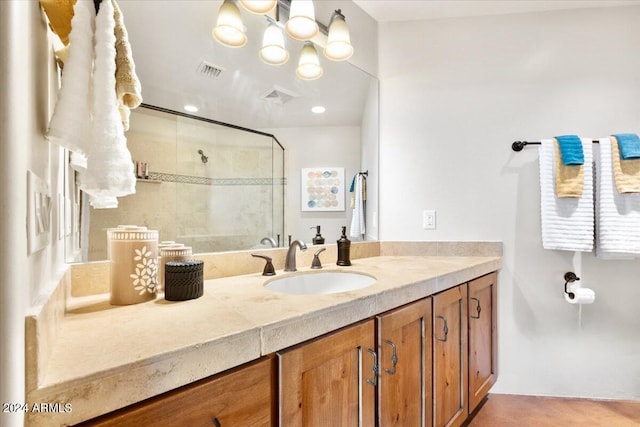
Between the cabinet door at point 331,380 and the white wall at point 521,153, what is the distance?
1147 mm

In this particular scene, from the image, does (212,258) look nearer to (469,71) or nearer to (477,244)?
(477,244)

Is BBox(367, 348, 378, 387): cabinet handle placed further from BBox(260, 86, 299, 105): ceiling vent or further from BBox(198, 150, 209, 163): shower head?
BBox(260, 86, 299, 105): ceiling vent

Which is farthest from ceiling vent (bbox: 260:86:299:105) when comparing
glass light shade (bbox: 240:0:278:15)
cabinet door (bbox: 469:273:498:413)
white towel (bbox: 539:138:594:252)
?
white towel (bbox: 539:138:594:252)

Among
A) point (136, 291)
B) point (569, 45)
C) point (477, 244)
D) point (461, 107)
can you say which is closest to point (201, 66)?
point (136, 291)

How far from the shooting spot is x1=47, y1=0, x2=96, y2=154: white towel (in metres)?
0.55

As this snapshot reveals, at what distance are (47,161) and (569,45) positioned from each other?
256 cm

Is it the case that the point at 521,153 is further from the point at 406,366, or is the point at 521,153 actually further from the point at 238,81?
the point at 238,81

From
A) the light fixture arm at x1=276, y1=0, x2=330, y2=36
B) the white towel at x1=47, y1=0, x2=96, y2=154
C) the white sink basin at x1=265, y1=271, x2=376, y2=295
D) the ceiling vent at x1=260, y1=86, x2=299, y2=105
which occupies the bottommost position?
the white sink basin at x1=265, y1=271, x2=376, y2=295

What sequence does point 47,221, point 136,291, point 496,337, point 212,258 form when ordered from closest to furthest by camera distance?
point 47,221 → point 136,291 → point 212,258 → point 496,337

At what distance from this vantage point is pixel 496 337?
1815 mm

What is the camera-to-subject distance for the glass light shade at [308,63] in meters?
1.61

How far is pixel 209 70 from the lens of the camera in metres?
1.29

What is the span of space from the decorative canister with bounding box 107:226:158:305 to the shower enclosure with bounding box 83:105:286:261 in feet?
0.81

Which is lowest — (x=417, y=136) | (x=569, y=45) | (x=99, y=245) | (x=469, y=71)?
(x=99, y=245)
